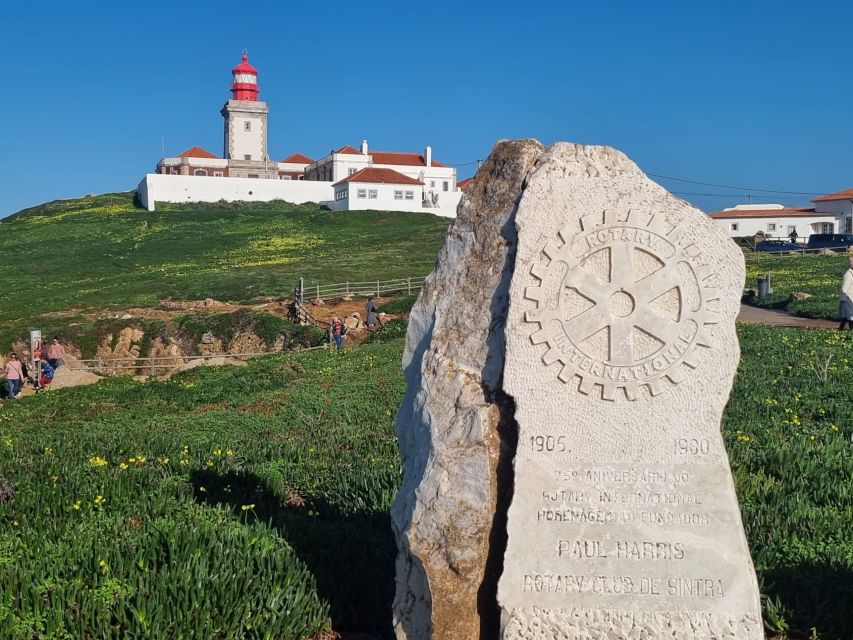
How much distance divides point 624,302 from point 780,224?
8252 cm

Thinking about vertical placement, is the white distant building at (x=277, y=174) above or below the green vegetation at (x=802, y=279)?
above

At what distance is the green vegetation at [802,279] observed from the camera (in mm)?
28297

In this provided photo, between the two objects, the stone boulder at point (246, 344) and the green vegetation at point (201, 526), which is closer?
the green vegetation at point (201, 526)

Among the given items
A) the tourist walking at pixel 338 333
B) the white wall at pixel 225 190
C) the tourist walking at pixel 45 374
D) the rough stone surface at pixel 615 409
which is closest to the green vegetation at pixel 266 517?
the rough stone surface at pixel 615 409

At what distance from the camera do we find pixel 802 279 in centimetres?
3891

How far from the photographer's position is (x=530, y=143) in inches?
209

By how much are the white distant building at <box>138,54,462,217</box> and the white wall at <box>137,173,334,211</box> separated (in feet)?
0.29

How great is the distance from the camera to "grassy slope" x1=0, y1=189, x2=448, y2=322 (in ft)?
143

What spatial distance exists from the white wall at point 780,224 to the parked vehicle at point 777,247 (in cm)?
1799

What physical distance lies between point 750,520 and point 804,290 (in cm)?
2886

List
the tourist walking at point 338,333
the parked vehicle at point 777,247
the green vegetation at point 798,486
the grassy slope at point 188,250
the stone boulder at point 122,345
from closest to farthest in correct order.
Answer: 1. the green vegetation at point 798,486
2. the tourist walking at point 338,333
3. the stone boulder at point 122,345
4. the grassy slope at point 188,250
5. the parked vehicle at point 777,247

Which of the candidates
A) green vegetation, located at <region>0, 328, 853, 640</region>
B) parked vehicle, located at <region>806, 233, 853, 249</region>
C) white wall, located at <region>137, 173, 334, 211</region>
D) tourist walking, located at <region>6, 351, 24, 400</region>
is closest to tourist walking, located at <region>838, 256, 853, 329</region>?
green vegetation, located at <region>0, 328, 853, 640</region>

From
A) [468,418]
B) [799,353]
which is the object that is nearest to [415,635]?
[468,418]

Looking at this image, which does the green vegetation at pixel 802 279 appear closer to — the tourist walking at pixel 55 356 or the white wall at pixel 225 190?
the tourist walking at pixel 55 356
